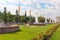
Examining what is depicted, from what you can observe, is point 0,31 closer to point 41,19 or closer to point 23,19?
point 23,19

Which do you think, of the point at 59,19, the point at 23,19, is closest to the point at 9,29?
the point at 23,19

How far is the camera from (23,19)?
273 feet

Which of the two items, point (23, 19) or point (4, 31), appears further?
point (23, 19)

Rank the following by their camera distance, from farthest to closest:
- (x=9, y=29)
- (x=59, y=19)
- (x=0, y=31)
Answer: (x=59, y=19) → (x=9, y=29) → (x=0, y=31)

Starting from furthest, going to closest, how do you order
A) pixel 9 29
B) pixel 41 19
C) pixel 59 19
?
pixel 59 19 → pixel 41 19 → pixel 9 29

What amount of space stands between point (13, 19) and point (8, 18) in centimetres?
481

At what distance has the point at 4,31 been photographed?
689 inches

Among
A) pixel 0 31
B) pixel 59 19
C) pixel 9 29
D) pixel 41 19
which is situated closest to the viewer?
pixel 0 31

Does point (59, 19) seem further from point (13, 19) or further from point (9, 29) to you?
point (9, 29)

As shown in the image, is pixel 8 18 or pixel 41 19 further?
pixel 41 19

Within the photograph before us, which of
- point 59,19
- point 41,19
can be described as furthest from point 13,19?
point 59,19

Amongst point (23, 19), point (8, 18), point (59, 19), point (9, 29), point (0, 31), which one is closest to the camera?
point (0, 31)

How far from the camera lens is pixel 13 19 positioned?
8138 centimetres

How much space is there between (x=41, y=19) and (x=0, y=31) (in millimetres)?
90493
